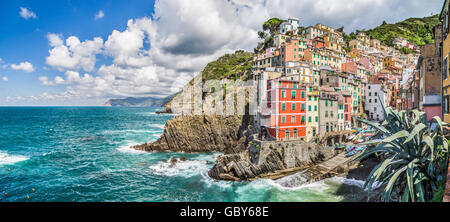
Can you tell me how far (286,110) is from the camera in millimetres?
33375

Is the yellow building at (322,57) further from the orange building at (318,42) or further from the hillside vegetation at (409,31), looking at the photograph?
the hillside vegetation at (409,31)

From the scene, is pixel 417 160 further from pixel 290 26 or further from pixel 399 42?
pixel 399 42

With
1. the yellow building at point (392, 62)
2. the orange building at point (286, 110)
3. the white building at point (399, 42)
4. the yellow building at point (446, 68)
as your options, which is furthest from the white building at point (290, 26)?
the yellow building at point (446, 68)

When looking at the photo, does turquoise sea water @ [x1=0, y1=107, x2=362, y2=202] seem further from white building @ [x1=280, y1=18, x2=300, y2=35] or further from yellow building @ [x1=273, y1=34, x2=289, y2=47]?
white building @ [x1=280, y1=18, x2=300, y2=35]

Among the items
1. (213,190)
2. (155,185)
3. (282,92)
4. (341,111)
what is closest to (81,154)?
(155,185)

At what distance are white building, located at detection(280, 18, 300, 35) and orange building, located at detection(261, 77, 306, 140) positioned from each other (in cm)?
5362

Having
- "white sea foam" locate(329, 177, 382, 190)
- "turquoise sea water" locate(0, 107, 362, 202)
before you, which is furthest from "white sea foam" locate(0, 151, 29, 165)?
"white sea foam" locate(329, 177, 382, 190)

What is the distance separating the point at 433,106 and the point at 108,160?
149 ft

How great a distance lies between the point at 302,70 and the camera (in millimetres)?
50188

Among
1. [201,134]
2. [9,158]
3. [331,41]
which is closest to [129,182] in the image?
[201,134]

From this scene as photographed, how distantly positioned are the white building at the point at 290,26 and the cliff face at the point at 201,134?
4733 centimetres

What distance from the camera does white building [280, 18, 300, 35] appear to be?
80688 mm

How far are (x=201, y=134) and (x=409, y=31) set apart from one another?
16350 cm
